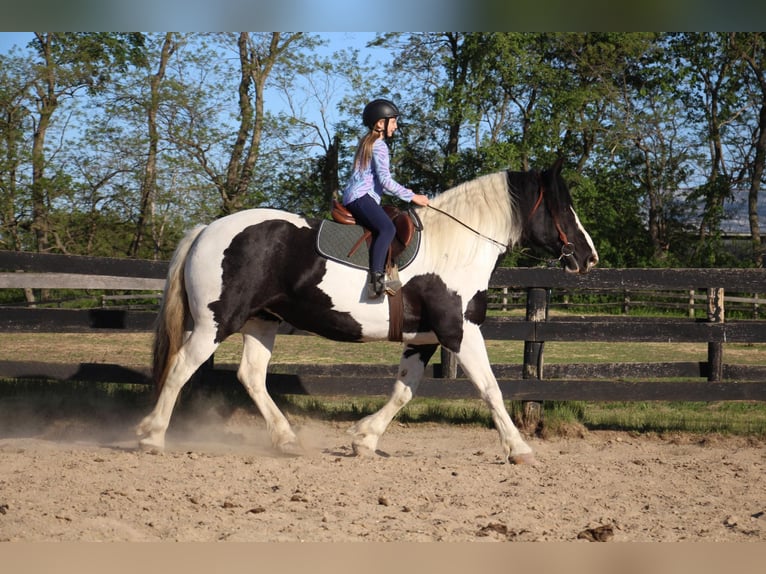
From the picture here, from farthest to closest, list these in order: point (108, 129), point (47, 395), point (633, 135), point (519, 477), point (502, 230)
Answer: point (633, 135), point (108, 129), point (47, 395), point (502, 230), point (519, 477)

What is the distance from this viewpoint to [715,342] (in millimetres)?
7289

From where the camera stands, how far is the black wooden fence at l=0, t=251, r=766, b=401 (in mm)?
7172

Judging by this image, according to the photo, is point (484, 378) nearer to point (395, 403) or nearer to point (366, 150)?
point (395, 403)

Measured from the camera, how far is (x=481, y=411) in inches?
309

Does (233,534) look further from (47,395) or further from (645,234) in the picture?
(645,234)

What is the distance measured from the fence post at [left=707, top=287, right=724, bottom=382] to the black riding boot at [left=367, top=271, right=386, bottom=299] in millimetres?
3335

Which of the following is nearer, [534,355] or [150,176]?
[534,355]

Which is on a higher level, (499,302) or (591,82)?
(591,82)

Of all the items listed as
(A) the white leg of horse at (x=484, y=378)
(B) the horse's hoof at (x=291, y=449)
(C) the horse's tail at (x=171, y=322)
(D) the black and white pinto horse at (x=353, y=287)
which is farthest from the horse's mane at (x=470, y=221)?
(C) the horse's tail at (x=171, y=322)

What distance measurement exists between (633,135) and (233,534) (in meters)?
27.3

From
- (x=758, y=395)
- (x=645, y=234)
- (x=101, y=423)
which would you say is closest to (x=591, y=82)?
(x=645, y=234)

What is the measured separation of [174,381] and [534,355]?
3216 millimetres

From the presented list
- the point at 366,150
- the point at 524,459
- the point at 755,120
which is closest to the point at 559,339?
the point at 524,459

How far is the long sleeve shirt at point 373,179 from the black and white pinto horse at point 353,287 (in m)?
0.37
